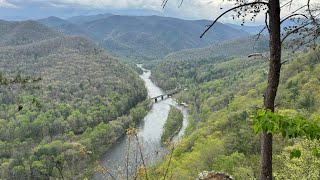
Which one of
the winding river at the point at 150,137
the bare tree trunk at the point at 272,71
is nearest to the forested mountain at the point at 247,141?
the bare tree trunk at the point at 272,71

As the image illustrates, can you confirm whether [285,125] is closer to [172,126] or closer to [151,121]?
[172,126]

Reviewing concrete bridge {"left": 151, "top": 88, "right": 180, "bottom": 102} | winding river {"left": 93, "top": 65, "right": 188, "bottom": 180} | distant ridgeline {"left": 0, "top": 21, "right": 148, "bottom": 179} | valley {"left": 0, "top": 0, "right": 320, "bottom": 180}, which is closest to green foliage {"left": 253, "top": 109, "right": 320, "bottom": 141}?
valley {"left": 0, "top": 0, "right": 320, "bottom": 180}

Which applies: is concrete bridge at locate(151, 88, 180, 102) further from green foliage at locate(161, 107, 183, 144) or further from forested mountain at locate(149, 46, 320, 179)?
green foliage at locate(161, 107, 183, 144)

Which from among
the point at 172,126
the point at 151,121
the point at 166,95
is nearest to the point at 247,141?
the point at 172,126

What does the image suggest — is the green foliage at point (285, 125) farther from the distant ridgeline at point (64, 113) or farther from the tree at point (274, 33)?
the distant ridgeline at point (64, 113)

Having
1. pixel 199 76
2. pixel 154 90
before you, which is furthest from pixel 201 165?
pixel 199 76

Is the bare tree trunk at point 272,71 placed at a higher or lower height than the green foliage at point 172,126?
higher

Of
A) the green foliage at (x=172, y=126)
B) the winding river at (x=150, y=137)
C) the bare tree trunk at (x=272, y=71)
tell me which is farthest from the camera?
the green foliage at (x=172, y=126)
